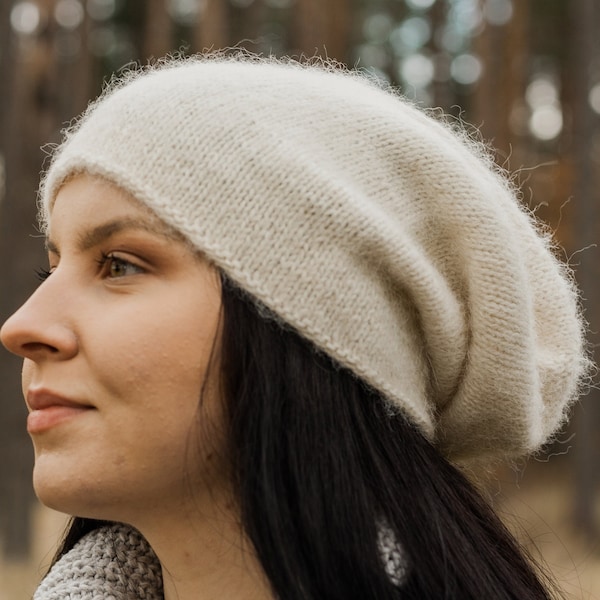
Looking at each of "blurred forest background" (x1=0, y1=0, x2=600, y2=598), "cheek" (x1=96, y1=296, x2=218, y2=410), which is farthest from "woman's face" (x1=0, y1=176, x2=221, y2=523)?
"blurred forest background" (x1=0, y1=0, x2=600, y2=598)

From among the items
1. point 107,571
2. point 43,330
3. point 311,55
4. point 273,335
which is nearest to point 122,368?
point 43,330

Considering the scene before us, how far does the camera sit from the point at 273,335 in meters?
1.74

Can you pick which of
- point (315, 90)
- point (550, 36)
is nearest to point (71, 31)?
point (315, 90)

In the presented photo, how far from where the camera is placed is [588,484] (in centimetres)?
868

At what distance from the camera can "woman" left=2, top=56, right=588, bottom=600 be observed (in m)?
1.69

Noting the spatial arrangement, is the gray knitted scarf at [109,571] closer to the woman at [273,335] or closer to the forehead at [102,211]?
the woman at [273,335]

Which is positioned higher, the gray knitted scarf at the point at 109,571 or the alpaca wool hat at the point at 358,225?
the alpaca wool hat at the point at 358,225

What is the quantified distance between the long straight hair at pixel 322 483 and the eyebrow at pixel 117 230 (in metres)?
0.13

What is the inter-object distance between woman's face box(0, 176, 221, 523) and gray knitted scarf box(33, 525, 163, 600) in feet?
1.00

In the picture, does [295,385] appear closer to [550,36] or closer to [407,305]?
[407,305]

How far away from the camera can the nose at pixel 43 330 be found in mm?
1696

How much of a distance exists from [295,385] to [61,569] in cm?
71

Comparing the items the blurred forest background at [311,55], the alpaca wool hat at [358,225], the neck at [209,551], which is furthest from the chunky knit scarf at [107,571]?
the blurred forest background at [311,55]

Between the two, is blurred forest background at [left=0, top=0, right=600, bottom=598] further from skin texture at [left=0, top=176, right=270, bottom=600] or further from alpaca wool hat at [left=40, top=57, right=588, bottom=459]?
skin texture at [left=0, top=176, right=270, bottom=600]
